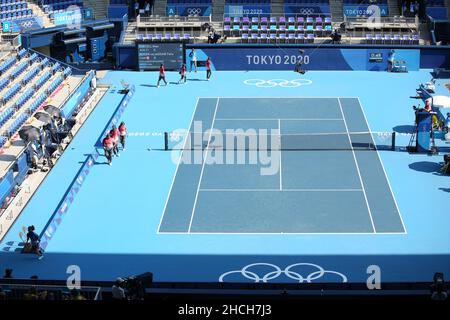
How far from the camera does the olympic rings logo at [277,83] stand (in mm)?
40219

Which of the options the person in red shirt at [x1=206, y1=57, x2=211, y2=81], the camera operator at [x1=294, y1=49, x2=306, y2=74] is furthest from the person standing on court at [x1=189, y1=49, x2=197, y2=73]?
the camera operator at [x1=294, y1=49, x2=306, y2=74]

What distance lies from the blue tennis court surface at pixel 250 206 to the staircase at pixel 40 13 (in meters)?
15.1

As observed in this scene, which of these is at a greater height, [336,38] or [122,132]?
[336,38]

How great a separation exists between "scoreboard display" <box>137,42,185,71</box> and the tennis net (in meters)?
13.3

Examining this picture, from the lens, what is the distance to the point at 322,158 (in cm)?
2828

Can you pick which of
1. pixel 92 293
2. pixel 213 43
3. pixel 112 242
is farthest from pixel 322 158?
pixel 213 43

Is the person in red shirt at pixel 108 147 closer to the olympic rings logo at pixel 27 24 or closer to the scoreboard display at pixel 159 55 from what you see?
the scoreboard display at pixel 159 55

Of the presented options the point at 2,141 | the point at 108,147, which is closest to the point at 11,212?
the point at 108,147

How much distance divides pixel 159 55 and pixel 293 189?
2134cm

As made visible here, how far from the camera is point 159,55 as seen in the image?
44062 millimetres

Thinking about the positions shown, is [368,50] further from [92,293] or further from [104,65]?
[92,293]

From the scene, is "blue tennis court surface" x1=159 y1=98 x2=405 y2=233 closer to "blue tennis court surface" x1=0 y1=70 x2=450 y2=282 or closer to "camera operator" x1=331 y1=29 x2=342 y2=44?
"blue tennis court surface" x1=0 y1=70 x2=450 y2=282

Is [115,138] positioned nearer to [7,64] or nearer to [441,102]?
[7,64]
